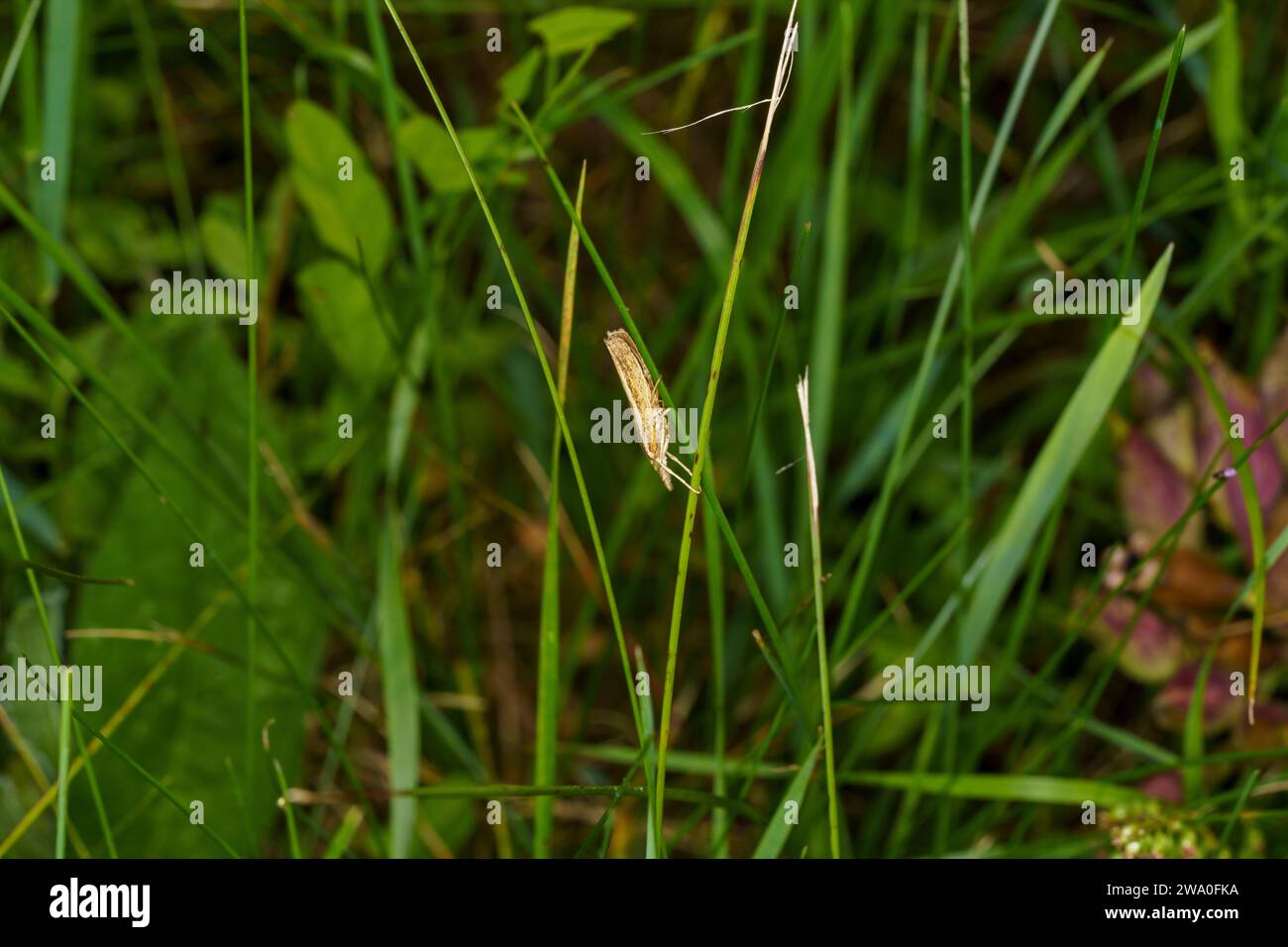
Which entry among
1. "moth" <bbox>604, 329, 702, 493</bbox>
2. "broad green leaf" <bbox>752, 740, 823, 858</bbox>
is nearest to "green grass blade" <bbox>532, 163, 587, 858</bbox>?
"moth" <bbox>604, 329, 702, 493</bbox>

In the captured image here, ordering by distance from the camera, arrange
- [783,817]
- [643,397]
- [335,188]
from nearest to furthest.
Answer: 1. [643,397]
2. [783,817]
3. [335,188]

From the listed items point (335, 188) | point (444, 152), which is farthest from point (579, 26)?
point (335, 188)

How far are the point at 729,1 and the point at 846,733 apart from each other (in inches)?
40.0

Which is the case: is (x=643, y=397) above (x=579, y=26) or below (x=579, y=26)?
below

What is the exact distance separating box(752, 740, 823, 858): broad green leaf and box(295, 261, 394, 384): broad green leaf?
69 centimetres

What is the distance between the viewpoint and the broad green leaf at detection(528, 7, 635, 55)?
42.9 inches

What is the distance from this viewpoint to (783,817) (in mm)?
985

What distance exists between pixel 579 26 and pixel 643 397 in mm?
454

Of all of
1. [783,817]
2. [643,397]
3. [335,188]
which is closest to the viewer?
[643,397]

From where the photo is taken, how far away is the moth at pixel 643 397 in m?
0.83

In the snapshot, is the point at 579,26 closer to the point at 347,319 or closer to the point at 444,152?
the point at 444,152

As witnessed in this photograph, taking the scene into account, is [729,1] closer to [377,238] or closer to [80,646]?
[377,238]
